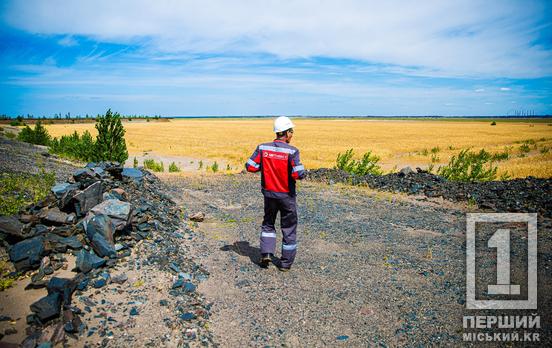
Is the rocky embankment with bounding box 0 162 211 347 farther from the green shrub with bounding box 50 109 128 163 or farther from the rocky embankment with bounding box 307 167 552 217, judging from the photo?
the green shrub with bounding box 50 109 128 163

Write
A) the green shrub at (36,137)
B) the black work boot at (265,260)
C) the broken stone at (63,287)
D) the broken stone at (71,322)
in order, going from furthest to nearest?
1. the green shrub at (36,137)
2. the black work boot at (265,260)
3. the broken stone at (63,287)
4. the broken stone at (71,322)

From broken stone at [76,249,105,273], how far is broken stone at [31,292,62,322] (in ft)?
3.14

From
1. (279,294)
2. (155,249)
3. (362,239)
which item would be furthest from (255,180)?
(279,294)

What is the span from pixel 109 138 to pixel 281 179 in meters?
15.4

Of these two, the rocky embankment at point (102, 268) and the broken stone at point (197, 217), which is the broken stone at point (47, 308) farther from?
the broken stone at point (197, 217)

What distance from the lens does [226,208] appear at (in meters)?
10.9

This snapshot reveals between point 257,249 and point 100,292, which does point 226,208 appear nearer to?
point 257,249

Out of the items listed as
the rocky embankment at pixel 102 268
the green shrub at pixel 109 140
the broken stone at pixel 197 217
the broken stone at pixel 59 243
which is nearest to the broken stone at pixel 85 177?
the rocky embankment at pixel 102 268

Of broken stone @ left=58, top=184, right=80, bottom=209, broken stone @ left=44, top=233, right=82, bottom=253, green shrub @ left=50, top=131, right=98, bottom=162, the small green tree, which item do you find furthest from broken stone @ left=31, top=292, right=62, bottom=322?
green shrub @ left=50, top=131, right=98, bottom=162

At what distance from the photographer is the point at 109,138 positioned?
1814 centimetres

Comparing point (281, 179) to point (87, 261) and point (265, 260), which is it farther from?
point (87, 261)

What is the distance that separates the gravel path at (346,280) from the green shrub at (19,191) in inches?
157

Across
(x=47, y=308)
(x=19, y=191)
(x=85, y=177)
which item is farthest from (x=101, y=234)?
(x=19, y=191)

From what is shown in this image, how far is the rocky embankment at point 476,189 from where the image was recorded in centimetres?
1059
